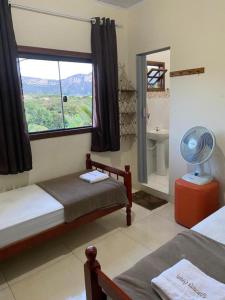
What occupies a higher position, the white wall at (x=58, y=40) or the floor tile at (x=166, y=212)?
the white wall at (x=58, y=40)

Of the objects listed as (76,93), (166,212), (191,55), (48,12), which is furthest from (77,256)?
(48,12)

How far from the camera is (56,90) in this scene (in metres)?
2.90

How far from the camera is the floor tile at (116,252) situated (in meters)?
2.05

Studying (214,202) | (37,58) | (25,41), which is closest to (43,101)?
(37,58)

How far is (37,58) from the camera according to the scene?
2662mm

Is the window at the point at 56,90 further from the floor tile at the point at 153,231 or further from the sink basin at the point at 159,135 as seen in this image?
the floor tile at the point at 153,231

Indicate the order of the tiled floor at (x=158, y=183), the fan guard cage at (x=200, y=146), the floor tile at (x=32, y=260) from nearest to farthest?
the floor tile at (x=32, y=260), the fan guard cage at (x=200, y=146), the tiled floor at (x=158, y=183)

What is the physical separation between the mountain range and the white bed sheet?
2.22 metres

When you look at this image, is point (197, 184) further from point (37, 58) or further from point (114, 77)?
point (37, 58)

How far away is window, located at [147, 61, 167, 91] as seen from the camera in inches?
160

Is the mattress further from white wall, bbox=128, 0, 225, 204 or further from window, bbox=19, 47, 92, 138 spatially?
white wall, bbox=128, 0, 225, 204

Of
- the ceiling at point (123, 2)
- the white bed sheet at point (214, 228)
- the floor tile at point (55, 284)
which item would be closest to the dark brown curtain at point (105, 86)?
the ceiling at point (123, 2)

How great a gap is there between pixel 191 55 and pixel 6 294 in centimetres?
295

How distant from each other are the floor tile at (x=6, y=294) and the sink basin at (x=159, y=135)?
3.01 metres
